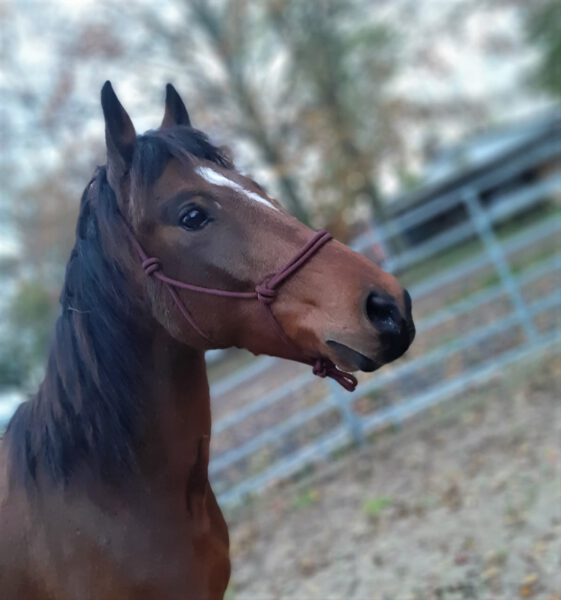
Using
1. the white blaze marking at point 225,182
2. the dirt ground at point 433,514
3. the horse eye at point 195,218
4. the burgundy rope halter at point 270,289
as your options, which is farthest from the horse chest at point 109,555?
the dirt ground at point 433,514

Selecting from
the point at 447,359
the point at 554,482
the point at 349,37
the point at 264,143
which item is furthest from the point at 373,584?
the point at 349,37

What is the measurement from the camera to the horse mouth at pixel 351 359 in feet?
5.56

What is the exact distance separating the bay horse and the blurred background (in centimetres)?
82

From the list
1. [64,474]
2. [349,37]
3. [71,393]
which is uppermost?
[349,37]

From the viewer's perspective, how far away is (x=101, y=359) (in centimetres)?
202

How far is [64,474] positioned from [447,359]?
270 inches

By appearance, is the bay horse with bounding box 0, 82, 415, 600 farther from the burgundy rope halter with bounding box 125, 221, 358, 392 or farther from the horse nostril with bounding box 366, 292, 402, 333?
the horse nostril with bounding box 366, 292, 402, 333

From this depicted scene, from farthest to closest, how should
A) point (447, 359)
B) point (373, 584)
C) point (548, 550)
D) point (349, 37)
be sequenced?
point (349, 37)
point (447, 359)
point (373, 584)
point (548, 550)

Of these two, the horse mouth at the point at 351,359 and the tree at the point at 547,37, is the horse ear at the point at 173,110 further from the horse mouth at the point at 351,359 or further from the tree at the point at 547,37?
the tree at the point at 547,37

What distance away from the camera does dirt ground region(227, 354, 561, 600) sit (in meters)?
4.05

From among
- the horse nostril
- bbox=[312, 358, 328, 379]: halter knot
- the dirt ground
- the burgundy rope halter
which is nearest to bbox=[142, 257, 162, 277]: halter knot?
the burgundy rope halter

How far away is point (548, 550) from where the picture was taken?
3912 millimetres

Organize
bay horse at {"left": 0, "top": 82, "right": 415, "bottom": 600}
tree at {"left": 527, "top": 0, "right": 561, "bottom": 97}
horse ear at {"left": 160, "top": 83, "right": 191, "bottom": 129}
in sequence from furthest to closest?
tree at {"left": 527, "top": 0, "right": 561, "bottom": 97}
horse ear at {"left": 160, "top": 83, "right": 191, "bottom": 129}
bay horse at {"left": 0, "top": 82, "right": 415, "bottom": 600}

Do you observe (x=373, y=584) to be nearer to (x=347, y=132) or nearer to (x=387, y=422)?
(x=387, y=422)
